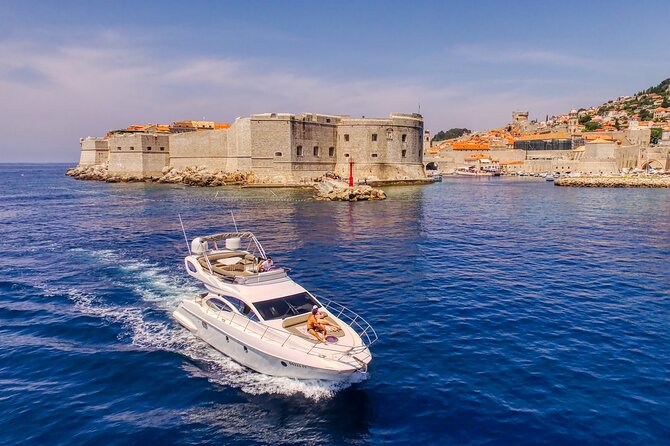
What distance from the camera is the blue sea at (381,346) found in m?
8.09

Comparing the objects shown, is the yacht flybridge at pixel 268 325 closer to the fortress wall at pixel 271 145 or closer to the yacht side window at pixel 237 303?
the yacht side window at pixel 237 303

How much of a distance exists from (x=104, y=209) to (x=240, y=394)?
3146 cm

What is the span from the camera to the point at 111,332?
40.0 ft

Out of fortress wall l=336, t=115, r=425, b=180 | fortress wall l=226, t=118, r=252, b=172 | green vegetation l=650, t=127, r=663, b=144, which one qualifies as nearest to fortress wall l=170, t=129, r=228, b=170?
fortress wall l=226, t=118, r=252, b=172

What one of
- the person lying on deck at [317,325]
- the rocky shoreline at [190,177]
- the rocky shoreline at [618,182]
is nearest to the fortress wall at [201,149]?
the rocky shoreline at [190,177]

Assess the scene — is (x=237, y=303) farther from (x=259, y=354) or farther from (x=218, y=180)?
(x=218, y=180)

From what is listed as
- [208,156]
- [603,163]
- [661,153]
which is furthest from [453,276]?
[661,153]

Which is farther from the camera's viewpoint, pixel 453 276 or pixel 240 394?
pixel 453 276

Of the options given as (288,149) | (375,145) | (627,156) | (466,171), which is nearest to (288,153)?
(288,149)

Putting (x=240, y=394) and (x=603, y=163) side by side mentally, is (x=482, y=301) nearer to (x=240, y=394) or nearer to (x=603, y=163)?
(x=240, y=394)

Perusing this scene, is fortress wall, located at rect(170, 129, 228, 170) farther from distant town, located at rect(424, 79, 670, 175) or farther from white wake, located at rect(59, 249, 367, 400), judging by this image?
distant town, located at rect(424, 79, 670, 175)

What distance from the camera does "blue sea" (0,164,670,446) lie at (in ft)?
26.6

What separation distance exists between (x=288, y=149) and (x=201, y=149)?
13854 millimetres

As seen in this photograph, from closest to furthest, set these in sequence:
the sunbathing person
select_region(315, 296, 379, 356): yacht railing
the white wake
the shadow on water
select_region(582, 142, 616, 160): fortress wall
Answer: the shadow on water
the white wake
the sunbathing person
select_region(315, 296, 379, 356): yacht railing
select_region(582, 142, 616, 160): fortress wall
